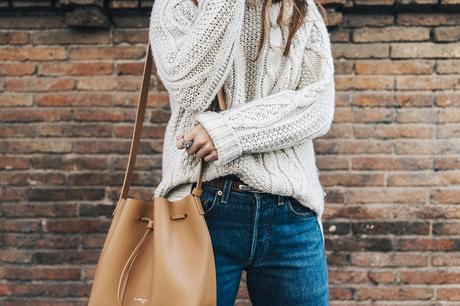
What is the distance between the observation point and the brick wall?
3062mm

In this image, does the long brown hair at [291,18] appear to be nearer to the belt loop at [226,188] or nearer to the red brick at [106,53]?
the belt loop at [226,188]

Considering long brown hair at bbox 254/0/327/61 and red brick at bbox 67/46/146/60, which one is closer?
long brown hair at bbox 254/0/327/61

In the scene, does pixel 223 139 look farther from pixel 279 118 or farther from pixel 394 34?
pixel 394 34

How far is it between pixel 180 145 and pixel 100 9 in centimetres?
167

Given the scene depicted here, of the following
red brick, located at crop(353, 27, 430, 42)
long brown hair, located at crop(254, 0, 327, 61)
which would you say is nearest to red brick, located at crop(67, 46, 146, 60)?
red brick, located at crop(353, 27, 430, 42)

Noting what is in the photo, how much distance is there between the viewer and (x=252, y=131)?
1551mm

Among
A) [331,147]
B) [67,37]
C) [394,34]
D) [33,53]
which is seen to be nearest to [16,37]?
[33,53]

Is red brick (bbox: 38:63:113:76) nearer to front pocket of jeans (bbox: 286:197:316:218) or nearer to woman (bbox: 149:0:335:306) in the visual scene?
woman (bbox: 149:0:335:306)

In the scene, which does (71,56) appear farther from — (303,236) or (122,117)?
(303,236)

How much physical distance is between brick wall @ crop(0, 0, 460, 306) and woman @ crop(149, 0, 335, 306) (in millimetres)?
1419

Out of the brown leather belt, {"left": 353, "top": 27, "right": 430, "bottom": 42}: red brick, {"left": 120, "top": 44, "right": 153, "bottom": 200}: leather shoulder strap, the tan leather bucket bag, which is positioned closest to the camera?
the tan leather bucket bag

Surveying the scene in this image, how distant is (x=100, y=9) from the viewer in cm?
301

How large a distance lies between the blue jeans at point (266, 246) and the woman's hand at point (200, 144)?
0.29 ft

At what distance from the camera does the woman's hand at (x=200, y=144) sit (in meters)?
1.53
